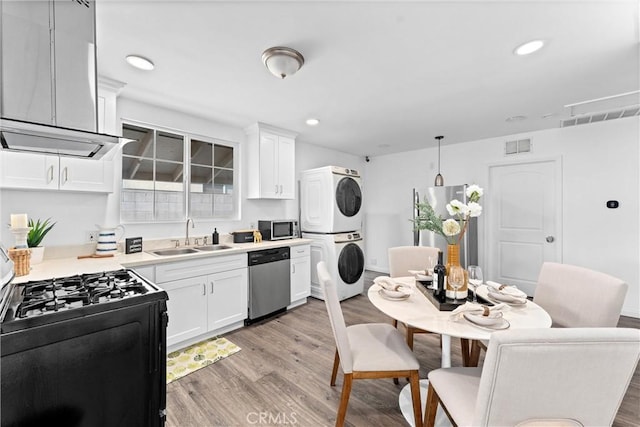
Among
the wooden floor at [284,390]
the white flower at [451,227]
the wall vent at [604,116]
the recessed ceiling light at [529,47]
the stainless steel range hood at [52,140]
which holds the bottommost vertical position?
the wooden floor at [284,390]

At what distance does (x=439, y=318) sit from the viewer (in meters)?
1.44

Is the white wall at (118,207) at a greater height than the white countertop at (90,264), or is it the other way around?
the white wall at (118,207)

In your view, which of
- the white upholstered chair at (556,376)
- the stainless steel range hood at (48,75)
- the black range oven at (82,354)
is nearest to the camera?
the white upholstered chair at (556,376)

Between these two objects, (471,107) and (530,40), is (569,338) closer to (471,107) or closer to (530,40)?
(530,40)

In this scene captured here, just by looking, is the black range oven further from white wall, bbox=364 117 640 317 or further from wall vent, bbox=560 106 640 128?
white wall, bbox=364 117 640 317

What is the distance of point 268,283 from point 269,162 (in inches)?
63.7

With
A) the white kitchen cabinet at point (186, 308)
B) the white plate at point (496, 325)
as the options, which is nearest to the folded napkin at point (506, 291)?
the white plate at point (496, 325)

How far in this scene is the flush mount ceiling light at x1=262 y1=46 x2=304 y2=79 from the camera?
5.95 ft

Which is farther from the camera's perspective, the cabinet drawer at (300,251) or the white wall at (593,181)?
the cabinet drawer at (300,251)

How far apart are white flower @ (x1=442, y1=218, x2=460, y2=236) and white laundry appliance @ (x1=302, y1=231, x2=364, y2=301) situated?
2.20m

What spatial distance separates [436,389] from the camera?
1.32 m

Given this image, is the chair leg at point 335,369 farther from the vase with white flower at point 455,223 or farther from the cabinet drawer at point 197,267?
the cabinet drawer at point 197,267

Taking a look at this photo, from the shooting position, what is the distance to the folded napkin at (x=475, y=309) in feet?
4.67

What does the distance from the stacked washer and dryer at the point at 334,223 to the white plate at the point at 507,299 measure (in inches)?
88.3
